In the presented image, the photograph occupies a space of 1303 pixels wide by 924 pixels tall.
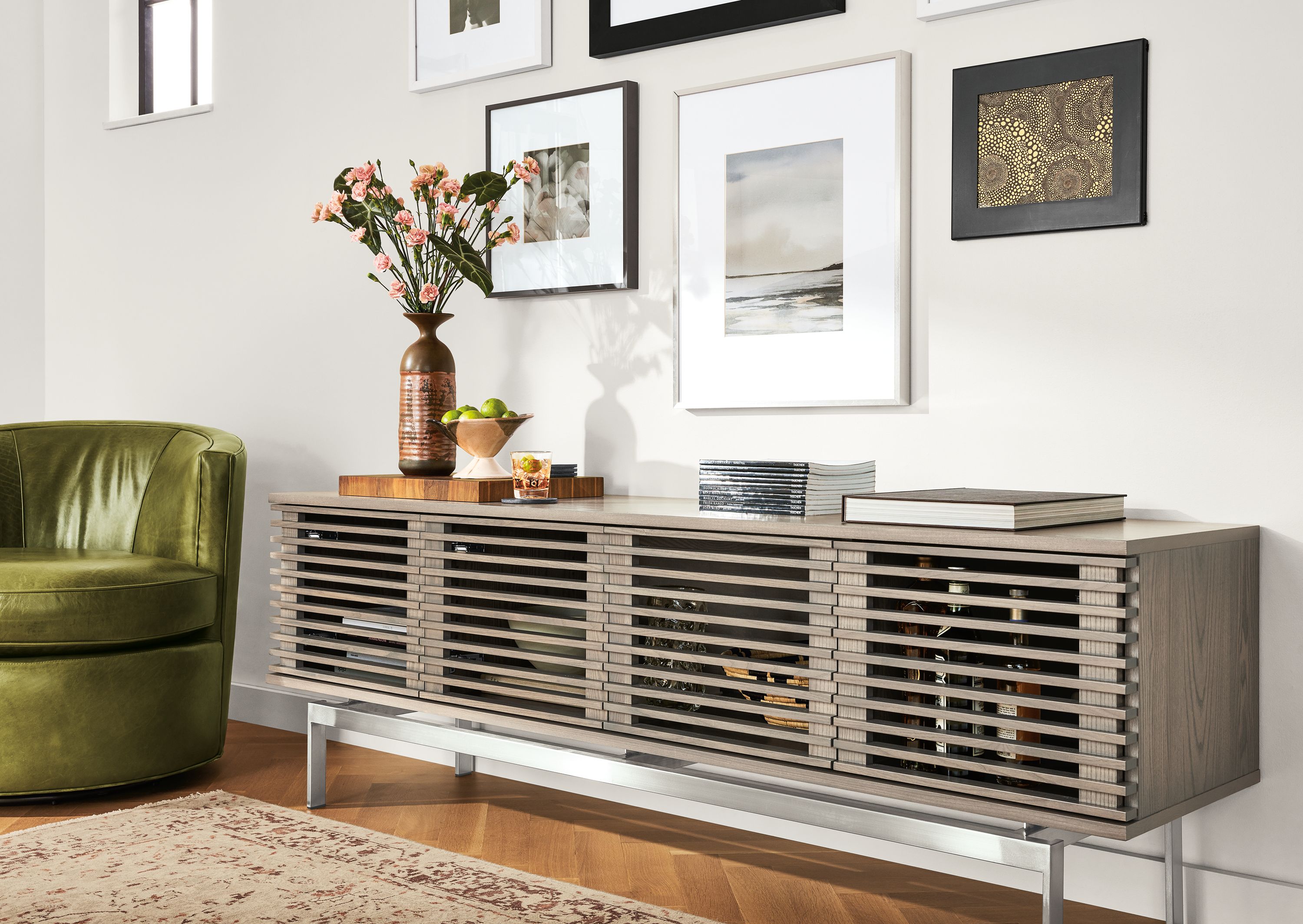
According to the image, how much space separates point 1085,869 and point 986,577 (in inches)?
31.0

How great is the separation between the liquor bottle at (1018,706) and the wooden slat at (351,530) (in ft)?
4.00

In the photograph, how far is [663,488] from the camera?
2.71 meters

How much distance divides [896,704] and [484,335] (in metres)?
1.62

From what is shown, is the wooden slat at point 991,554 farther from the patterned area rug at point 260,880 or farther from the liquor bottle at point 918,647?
the patterned area rug at point 260,880

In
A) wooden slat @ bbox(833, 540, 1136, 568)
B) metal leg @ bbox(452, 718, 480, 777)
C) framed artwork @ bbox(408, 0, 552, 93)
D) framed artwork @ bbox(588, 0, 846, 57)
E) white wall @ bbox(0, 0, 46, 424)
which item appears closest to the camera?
wooden slat @ bbox(833, 540, 1136, 568)

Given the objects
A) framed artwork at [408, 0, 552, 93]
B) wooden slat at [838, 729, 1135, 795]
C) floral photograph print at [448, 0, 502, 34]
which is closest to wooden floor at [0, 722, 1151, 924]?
wooden slat at [838, 729, 1135, 795]

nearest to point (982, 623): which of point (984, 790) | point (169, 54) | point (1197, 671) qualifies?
point (984, 790)

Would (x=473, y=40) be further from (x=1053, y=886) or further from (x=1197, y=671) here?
(x=1053, y=886)

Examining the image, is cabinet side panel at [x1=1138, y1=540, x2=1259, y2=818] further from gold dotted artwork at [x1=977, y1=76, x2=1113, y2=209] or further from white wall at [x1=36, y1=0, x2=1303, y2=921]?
gold dotted artwork at [x1=977, y1=76, x2=1113, y2=209]

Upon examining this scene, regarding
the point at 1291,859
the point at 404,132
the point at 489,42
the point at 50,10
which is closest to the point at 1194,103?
the point at 1291,859

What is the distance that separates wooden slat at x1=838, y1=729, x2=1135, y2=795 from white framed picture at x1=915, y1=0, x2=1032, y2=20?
1.32 m

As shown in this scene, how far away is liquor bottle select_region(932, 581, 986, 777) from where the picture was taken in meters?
1.79

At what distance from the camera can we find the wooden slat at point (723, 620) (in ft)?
6.35

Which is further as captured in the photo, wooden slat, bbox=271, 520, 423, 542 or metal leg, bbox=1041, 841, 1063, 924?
wooden slat, bbox=271, 520, 423, 542
